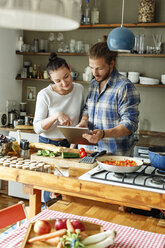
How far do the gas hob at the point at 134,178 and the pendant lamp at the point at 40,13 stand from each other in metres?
0.92

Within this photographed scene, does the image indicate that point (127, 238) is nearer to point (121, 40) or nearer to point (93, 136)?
point (93, 136)

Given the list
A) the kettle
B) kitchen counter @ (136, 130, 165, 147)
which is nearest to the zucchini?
kitchen counter @ (136, 130, 165, 147)

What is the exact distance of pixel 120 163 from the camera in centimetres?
198

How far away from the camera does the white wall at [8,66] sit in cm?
477

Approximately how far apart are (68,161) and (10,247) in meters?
0.86

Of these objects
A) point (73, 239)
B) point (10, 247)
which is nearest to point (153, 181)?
point (73, 239)

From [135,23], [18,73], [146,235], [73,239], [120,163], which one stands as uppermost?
[135,23]

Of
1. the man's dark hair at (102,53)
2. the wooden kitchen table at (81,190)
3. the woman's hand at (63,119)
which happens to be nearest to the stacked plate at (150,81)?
the man's dark hair at (102,53)

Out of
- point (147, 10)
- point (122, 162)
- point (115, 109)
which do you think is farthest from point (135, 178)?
point (147, 10)

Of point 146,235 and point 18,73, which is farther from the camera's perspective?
point 18,73

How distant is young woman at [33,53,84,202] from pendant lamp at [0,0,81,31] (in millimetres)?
1526

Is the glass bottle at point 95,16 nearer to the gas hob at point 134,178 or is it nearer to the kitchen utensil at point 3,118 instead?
the kitchen utensil at point 3,118

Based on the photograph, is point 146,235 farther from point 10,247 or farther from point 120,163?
point 10,247

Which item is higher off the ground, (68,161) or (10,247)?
(68,161)
